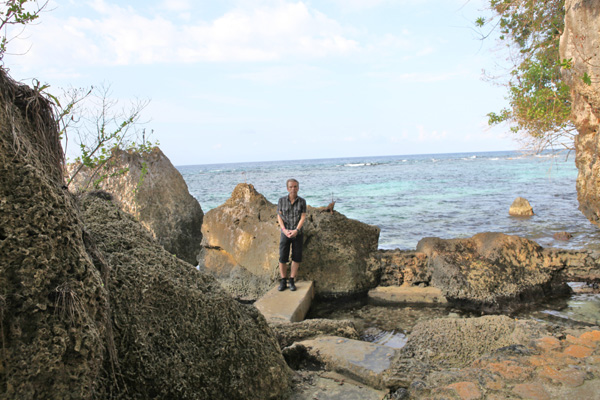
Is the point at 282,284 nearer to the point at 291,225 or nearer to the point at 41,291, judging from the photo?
the point at 291,225

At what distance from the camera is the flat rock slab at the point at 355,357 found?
3.36m

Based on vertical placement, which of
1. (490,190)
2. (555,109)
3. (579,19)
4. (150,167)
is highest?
(579,19)

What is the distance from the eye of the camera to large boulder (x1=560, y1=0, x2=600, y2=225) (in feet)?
21.8

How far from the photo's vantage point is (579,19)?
6836 mm

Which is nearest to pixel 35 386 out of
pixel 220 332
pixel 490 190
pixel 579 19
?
pixel 220 332

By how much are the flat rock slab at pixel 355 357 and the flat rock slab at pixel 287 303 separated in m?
1.57

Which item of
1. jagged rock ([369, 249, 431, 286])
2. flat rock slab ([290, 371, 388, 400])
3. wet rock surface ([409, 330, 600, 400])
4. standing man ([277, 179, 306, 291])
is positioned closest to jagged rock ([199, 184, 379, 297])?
jagged rock ([369, 249, 431, 286])

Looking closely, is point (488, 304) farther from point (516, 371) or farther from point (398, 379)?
point (398, 379)

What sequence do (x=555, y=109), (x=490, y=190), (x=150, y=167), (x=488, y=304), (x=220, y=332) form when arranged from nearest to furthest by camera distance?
1. (x=220, y=332)
2. (x=488, y=304)
3. (x=555, y=109)
4. (x=150, y=167)
5. (x=490, y=190)

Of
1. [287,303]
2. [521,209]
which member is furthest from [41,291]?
[521,209]

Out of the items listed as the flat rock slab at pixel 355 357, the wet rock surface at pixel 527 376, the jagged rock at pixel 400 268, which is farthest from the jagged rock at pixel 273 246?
the wet rock surface at pixel 527 376

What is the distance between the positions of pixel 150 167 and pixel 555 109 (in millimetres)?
9028

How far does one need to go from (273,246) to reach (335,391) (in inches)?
175

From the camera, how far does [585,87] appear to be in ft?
22.7
